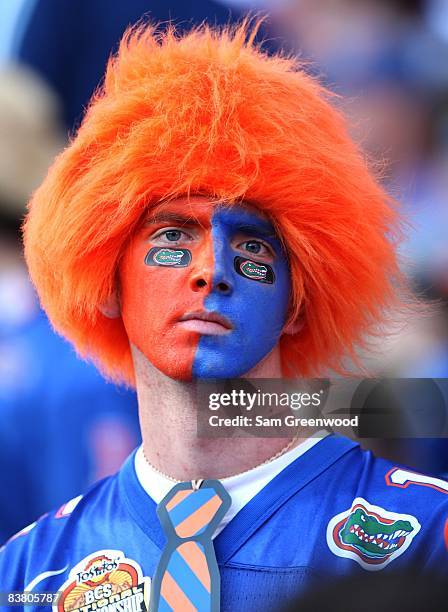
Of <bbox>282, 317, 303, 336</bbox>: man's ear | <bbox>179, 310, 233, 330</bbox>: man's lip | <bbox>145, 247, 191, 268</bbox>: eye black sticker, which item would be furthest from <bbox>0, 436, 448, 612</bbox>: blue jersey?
<bbox>145, 247, 191, 268</bbox>: eye black sticker

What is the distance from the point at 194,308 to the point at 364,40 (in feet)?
6.38

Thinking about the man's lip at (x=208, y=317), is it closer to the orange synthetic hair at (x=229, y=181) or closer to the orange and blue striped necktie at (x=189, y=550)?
the orange synthetic hair at (x=229, y=181)

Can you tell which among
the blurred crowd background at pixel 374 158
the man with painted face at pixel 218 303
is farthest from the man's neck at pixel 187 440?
the blurred crowd background at pixel 374 158

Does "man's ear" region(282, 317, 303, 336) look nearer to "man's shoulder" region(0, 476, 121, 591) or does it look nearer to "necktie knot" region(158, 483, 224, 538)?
"necktie knot" region(158, 483, 224, 538)

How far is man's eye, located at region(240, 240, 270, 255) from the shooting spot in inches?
78.7

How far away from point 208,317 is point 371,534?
48cm

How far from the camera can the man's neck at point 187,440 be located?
2.03m

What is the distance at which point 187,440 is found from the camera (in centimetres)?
205

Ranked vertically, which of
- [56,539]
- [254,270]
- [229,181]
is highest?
[229,181]

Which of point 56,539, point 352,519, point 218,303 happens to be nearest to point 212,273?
point 218,303

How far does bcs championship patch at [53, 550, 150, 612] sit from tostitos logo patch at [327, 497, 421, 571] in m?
0.36

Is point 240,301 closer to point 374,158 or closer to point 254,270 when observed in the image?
point 254,270

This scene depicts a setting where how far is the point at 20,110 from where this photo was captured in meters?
4.27

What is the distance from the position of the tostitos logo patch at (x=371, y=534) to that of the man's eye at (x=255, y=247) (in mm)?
501
